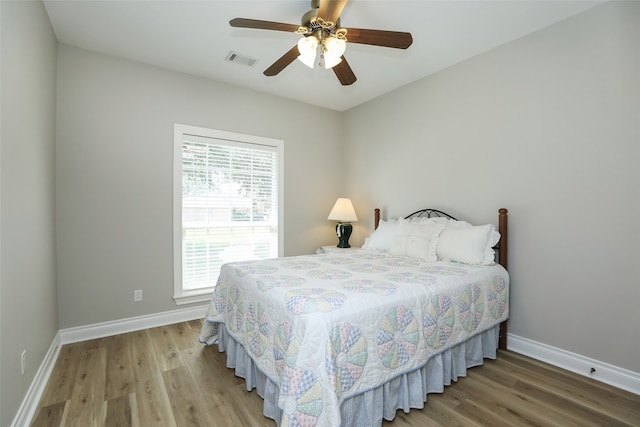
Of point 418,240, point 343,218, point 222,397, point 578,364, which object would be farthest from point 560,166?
point 222,397

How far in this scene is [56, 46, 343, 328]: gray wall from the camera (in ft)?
9.20

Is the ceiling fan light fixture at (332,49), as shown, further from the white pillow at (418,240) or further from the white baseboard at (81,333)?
the white baseboard at (81,333)

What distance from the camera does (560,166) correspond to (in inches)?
95.5

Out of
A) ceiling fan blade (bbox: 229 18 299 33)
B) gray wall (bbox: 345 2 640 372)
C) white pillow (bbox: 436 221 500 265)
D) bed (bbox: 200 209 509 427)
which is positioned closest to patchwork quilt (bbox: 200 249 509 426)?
bed (bbox: 200 209 509 427)

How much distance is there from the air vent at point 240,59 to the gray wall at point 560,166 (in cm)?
200

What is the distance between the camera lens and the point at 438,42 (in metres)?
2.74

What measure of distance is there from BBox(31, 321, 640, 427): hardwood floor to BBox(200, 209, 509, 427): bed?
0.11 meters

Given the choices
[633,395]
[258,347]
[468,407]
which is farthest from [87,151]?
[633,395]

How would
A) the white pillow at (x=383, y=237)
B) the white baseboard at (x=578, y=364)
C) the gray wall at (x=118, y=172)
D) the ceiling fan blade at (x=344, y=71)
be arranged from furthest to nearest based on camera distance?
the white pillow at (x=383, y=237) < the gray wall at (x=118, y=172) < the ceiling fan blade at (x=344, y=71) < the white baseboard at (x=578, y=364)

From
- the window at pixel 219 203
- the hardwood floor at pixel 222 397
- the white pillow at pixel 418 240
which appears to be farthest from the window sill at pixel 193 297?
the white pillow at pixel 418 240

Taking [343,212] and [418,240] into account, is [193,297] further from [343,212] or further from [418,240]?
[418,240]

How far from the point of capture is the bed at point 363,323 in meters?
1.44

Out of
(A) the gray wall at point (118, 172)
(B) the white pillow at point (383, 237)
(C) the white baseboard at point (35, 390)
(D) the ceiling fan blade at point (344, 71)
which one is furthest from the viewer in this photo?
(B) the white pillow at point (383, 237)

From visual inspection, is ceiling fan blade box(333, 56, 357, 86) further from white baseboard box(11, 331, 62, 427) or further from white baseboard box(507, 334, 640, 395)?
white baseboard box(11, 331, 62, 427)
